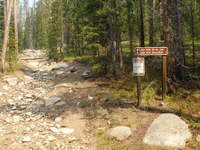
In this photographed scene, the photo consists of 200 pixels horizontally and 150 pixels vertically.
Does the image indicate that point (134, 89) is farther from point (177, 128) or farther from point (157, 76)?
point (177, 128)

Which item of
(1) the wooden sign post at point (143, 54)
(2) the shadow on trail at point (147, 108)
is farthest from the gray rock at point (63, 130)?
(1) the wooden sign post at point (143, 54)

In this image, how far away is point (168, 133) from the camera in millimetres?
5934

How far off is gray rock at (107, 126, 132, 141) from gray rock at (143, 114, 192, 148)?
540mm

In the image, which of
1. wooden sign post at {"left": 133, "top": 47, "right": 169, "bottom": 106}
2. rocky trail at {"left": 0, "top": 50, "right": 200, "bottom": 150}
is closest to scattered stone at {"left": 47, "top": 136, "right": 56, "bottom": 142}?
rocky trail at {"left": 0, "top": 50, "right": 200, "bottom": 150}

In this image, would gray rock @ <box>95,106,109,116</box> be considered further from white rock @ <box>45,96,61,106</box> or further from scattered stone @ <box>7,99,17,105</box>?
scattered stone @ <box>7,99,17,105</box>

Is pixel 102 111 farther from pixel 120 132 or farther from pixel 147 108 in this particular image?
pixel 120 132

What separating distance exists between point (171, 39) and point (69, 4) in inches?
748

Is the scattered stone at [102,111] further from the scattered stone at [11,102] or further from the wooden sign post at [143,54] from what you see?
the scattered stone at [11,102]

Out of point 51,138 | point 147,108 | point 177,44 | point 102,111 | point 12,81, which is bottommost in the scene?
point 51,138

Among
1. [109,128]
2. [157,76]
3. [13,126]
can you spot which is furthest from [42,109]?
[157,76]

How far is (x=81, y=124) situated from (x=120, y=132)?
1.63 meters

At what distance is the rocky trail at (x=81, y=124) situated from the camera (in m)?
5.99

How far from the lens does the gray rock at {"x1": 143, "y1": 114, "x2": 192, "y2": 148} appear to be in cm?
573

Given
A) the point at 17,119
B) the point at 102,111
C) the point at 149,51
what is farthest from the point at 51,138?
the point at 149,51
